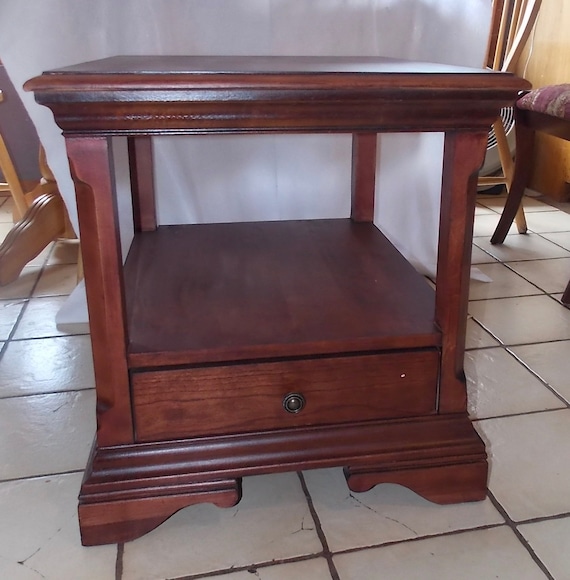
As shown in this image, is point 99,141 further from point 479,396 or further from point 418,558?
point 479,396

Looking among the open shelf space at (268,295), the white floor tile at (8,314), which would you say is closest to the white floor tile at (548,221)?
the open shelf space at (268,295)

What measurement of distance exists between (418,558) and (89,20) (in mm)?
1049

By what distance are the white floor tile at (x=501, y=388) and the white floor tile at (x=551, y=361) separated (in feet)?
0.07

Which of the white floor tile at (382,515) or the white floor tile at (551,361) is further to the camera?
the white floor tile at (551,361)

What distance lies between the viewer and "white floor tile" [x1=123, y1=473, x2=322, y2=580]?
29.6 inches

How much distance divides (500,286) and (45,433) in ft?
3.53

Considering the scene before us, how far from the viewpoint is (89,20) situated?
1.19 meters

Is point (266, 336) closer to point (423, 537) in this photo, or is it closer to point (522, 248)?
point (423, 537)

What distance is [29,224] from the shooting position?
164cm

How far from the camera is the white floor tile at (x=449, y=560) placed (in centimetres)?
73

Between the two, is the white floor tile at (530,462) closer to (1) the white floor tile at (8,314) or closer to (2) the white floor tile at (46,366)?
(2) the white floor tile at (46,366)

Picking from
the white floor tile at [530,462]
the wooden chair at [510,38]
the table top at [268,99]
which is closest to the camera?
the table top at [268,99]

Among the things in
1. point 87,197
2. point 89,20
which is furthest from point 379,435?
point 89,20

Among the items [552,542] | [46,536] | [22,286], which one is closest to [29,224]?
[22,286]
